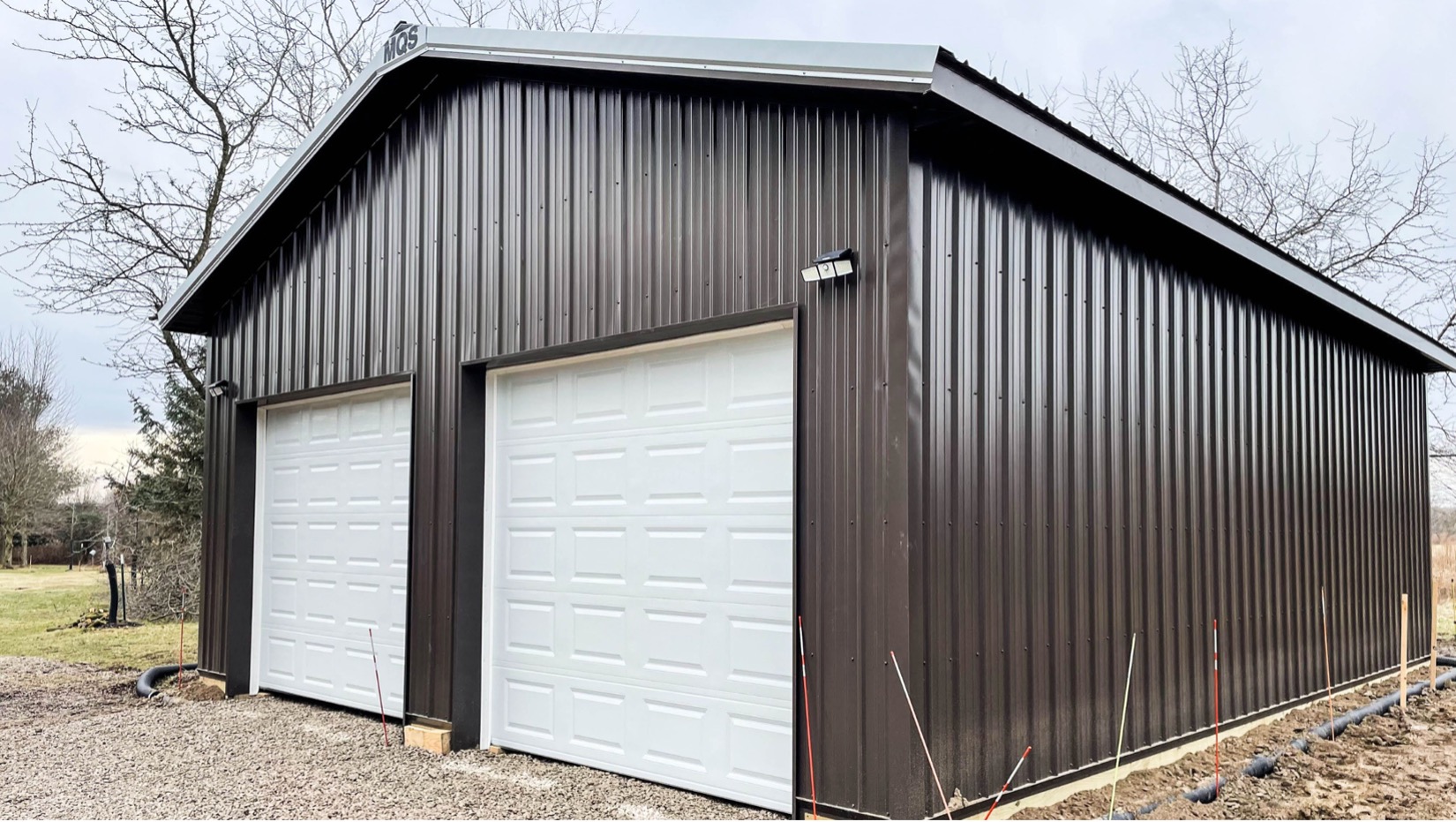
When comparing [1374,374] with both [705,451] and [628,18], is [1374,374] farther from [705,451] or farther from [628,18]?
[628,18]

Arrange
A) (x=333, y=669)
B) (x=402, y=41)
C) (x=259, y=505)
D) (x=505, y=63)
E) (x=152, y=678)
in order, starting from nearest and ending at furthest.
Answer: (x=505, y=63), (x=402, y=41), (x=333, y=669), (x=259, y=505), (x=152, y=678)

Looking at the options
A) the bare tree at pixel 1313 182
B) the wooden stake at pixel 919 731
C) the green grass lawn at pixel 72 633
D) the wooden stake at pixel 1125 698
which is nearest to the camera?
the wooden stake at pixel 919 731

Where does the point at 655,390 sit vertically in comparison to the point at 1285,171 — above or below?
below

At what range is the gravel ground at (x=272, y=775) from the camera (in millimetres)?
5281

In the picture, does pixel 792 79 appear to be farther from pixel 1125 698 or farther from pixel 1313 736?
pixel 1313 736

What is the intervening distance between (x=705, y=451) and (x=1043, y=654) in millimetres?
1940

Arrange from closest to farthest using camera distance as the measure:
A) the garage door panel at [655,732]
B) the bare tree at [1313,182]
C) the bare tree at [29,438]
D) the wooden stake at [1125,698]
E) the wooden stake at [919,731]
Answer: the wooden stake at [919,731]
the garage door panel at [655,732]
the wooden stake at [1125,698]
the bare tree at [1313,182]
the bare tree at [29,438]

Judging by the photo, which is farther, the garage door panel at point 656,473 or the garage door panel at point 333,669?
the garage door panel at point 333,669

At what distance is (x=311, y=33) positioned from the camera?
53.1 ft

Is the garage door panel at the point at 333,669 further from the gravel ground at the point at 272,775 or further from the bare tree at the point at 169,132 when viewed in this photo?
the bare tree at the point at 169,132

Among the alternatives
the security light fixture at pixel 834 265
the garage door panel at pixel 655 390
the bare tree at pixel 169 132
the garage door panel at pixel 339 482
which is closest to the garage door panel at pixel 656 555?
the garage door panel at pixel 655 390

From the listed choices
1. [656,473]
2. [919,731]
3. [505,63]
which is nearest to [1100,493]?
[919,731]

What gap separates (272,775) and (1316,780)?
583 cm

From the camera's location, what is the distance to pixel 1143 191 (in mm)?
5684
